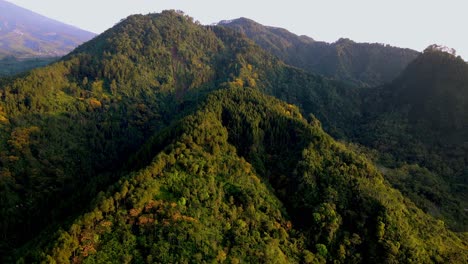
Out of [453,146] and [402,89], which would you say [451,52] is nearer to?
[402,89]

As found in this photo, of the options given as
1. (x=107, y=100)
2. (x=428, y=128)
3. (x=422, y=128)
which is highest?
(x=428, y=128)

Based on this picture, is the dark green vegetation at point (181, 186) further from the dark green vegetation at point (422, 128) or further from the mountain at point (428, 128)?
the mountain at point (428, 128)

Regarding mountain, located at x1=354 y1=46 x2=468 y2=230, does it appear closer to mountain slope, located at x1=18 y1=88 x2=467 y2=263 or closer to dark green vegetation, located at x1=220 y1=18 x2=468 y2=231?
dark green vegetation, located at x1=220 y1=18 x2=468 y2=231

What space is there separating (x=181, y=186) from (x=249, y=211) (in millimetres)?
10541

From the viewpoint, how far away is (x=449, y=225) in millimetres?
65312

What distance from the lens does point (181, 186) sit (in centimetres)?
4628

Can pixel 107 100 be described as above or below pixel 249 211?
above

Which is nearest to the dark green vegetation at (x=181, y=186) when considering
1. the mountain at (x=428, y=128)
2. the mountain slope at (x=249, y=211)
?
the mountain slope at (x=249, y=211)

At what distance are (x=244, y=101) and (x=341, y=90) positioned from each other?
73.9 m

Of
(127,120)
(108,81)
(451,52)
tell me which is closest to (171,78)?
(108,81)

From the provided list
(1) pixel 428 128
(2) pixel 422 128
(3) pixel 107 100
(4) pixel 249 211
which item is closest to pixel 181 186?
(4) pixel 249 211

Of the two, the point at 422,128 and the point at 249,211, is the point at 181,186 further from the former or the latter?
the point at 422,128

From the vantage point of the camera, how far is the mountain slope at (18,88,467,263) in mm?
36719

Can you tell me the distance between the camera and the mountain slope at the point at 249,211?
120 ft
